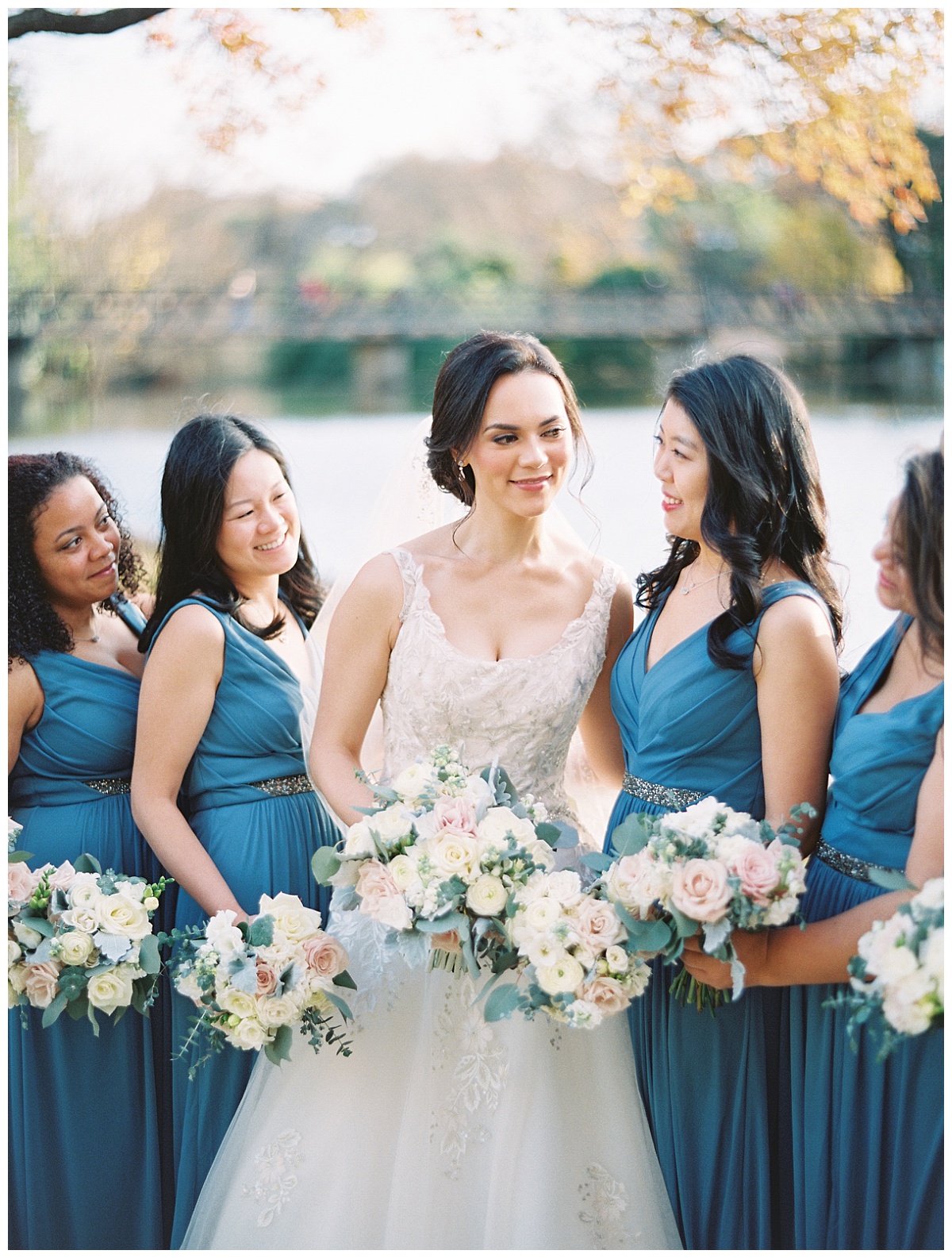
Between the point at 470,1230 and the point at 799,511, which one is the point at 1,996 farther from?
the point at 799,511

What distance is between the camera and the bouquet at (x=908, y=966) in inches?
75.0

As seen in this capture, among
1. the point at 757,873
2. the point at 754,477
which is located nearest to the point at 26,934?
the point at 757,873

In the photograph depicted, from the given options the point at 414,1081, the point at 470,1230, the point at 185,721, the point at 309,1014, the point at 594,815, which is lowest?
the point at 470,1230

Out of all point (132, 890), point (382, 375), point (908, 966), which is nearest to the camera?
point (908, 966)

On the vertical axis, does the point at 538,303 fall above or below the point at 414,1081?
above

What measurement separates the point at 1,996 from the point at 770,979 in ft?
5.31

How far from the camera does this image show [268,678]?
2781mm

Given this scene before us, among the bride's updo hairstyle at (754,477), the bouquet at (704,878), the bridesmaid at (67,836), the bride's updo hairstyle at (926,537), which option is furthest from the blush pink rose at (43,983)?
the bride's updo hairstyle at (926,537)

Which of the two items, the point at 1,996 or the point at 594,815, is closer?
the point at 1,996

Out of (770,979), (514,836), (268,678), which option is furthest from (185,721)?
(770,979)

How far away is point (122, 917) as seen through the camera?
2.40 m

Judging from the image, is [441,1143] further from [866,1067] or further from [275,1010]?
[866,1067]

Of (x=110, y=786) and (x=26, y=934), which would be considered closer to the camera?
(x=26, y=934)

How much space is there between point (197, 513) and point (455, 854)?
1.16 metres
